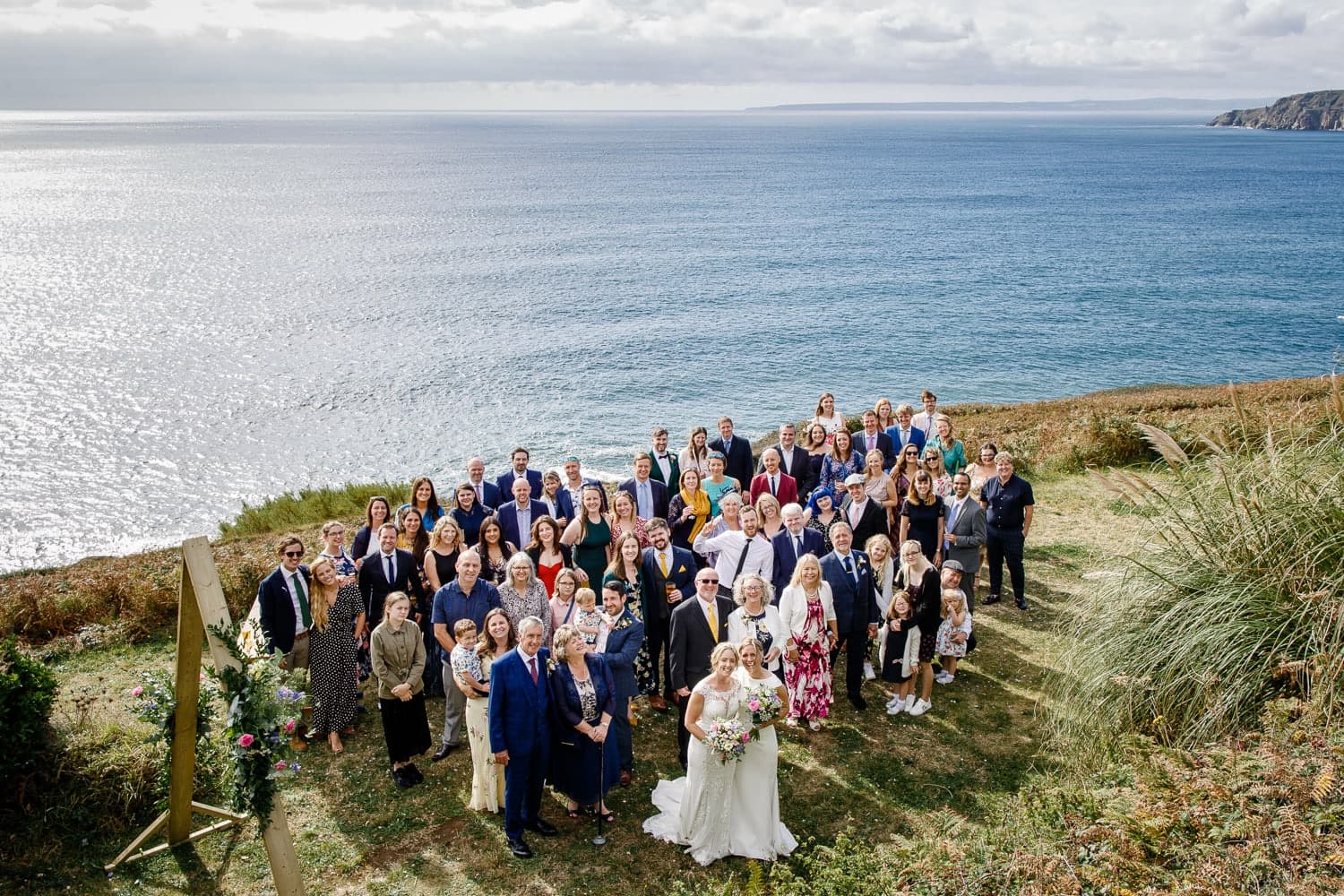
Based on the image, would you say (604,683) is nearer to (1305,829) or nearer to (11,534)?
(1305,829)

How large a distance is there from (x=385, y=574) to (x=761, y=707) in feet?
14.1

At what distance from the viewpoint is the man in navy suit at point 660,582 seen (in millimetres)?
9484

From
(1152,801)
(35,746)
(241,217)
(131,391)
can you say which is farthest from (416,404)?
(241,217)

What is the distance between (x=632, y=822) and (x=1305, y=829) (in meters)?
4.84

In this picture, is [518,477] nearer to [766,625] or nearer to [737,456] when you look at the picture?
[737,456]

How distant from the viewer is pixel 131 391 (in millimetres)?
37312

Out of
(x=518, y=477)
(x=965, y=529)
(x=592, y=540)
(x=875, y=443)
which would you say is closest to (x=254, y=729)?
(x=592, y=540)

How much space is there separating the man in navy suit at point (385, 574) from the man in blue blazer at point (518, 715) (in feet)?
7.99

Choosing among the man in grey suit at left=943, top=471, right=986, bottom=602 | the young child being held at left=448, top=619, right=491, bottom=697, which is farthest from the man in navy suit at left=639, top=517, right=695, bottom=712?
the man in grey suit at left=943, top=471, right=986, bottom=602

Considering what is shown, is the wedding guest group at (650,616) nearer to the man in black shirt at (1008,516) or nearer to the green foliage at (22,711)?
the man in black shirt at (1008,516)

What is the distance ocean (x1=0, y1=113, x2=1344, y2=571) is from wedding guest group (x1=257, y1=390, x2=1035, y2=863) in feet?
57.3

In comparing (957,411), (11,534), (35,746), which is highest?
(35,746)

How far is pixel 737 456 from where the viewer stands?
42.7 ft

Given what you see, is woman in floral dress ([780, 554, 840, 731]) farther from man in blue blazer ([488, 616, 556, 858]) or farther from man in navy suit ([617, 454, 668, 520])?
man in navy suit ([617, 454, 668, 520])
